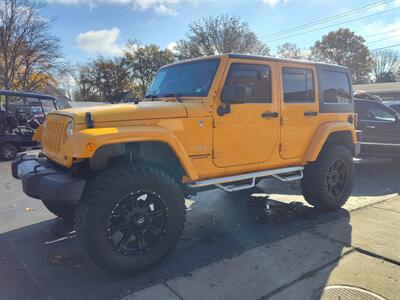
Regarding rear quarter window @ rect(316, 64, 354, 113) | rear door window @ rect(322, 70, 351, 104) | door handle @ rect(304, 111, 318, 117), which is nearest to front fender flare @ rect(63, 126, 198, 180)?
door handle @ rect(304, 111, 318, 117)

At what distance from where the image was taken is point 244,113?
416 cm

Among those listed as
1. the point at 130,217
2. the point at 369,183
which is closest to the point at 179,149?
the point at 130,217

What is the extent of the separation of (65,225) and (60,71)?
29258 mm

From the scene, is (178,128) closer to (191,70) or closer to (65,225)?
(191,70)

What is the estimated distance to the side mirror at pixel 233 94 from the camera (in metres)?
3.83

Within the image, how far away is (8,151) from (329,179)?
9.69 m

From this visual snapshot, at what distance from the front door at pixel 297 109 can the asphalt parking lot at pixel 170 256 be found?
3.28ft

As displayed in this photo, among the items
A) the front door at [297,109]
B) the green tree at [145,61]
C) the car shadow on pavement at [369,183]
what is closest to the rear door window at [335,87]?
the front door at [297,109]

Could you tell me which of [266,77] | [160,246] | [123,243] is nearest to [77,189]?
[123,243]

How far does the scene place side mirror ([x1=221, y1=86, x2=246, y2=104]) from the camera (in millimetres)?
3828

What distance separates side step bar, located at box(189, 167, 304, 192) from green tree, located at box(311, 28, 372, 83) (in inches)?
2214

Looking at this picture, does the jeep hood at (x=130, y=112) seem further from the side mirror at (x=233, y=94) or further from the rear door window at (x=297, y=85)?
the rear door window at (x=297, y=85)

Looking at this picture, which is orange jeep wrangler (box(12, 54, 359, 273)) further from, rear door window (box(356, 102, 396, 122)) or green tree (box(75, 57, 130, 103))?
green tree (box(75, 57, 130, 103))

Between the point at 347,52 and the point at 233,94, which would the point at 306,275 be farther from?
the point at 347,52
